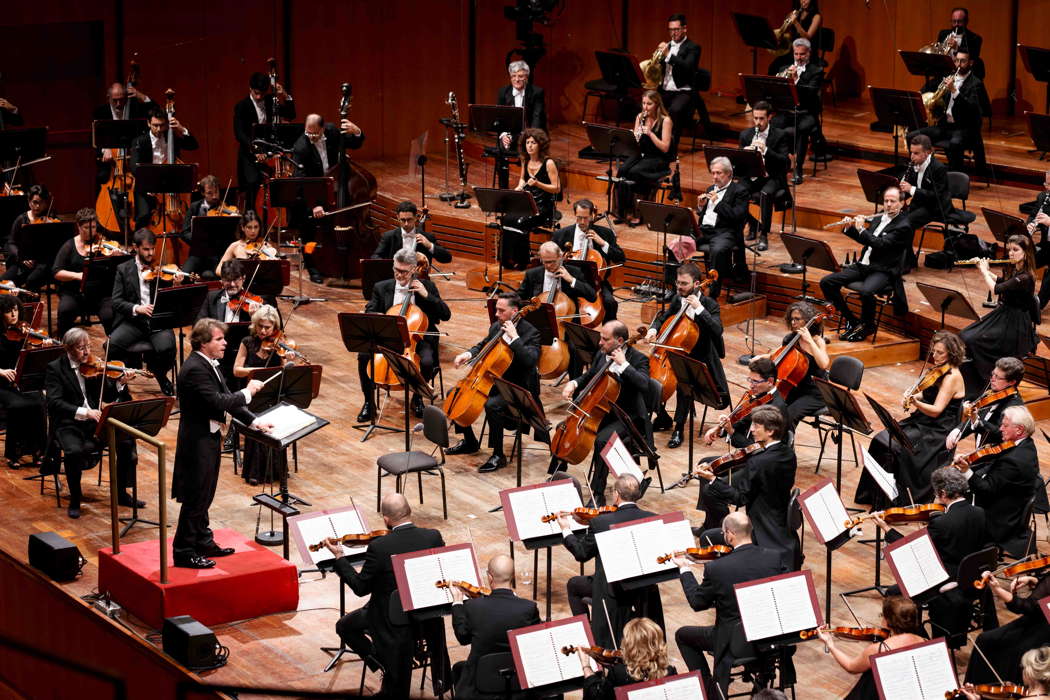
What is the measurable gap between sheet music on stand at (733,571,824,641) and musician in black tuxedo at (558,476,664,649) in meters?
0.80

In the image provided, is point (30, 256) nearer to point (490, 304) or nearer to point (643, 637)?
point (490, 304)

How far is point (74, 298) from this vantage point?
39.4ft

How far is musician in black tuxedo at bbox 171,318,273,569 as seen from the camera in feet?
25.8

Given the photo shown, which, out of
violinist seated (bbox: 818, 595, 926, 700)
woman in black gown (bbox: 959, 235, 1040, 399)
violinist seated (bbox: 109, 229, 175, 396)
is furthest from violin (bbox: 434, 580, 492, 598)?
woman in black gown (bbox: 959, 235, 1040, 399)

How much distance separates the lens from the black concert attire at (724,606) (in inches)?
271

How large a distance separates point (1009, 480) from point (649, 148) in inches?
252

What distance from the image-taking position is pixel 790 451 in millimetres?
8117

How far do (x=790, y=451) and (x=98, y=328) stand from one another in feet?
23.0

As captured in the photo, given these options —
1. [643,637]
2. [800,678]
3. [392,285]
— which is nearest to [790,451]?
[800,678]

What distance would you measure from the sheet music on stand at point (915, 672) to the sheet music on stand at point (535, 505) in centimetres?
191

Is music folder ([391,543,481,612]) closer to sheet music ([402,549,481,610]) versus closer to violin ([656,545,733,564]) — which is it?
sheet music ([402,549,481,610])

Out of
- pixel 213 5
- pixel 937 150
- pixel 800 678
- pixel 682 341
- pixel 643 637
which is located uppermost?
pixel 213 5

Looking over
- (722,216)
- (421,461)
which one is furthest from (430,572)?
(722,216)

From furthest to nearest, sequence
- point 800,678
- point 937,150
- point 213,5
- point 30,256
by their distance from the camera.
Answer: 1. point 213,5
2. point 937,150
3. point 30,256
4. point 800,678
